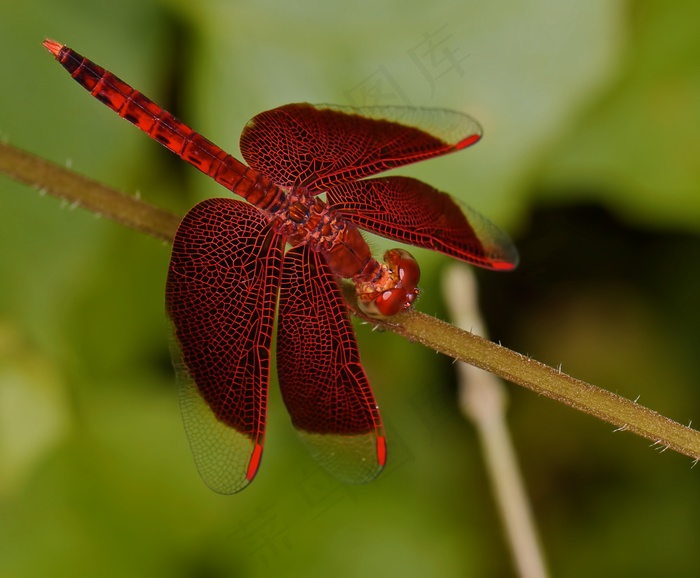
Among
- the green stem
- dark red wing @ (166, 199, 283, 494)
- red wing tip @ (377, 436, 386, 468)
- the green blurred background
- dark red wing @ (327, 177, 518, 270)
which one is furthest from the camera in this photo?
the green blurred background

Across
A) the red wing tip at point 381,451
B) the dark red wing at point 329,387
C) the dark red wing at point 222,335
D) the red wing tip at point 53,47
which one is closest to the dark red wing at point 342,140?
the dark red wing at point 222,335

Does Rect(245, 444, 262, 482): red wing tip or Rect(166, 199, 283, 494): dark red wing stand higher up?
Rect(166, 199, 283, 494): dark red wing

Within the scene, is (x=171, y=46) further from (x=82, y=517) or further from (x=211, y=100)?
(x=82, y=517)

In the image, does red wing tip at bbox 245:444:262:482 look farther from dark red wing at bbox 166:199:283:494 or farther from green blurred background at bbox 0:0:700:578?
green blurred background at bbox 0:0:700:578

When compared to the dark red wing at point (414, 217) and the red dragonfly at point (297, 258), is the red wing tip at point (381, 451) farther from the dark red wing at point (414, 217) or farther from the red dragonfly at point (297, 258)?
the dark red wing at point (414, 217)

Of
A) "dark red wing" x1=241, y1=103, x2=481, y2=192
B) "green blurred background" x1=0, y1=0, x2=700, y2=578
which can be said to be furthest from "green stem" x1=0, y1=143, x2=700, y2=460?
"green blurred background" x1=0, y1=0, x2=700, y2=578

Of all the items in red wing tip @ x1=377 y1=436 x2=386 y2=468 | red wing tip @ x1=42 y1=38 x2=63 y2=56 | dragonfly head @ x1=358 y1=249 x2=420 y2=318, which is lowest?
red wing tip @ x1=377 y1=436 x2=386 y2=468
